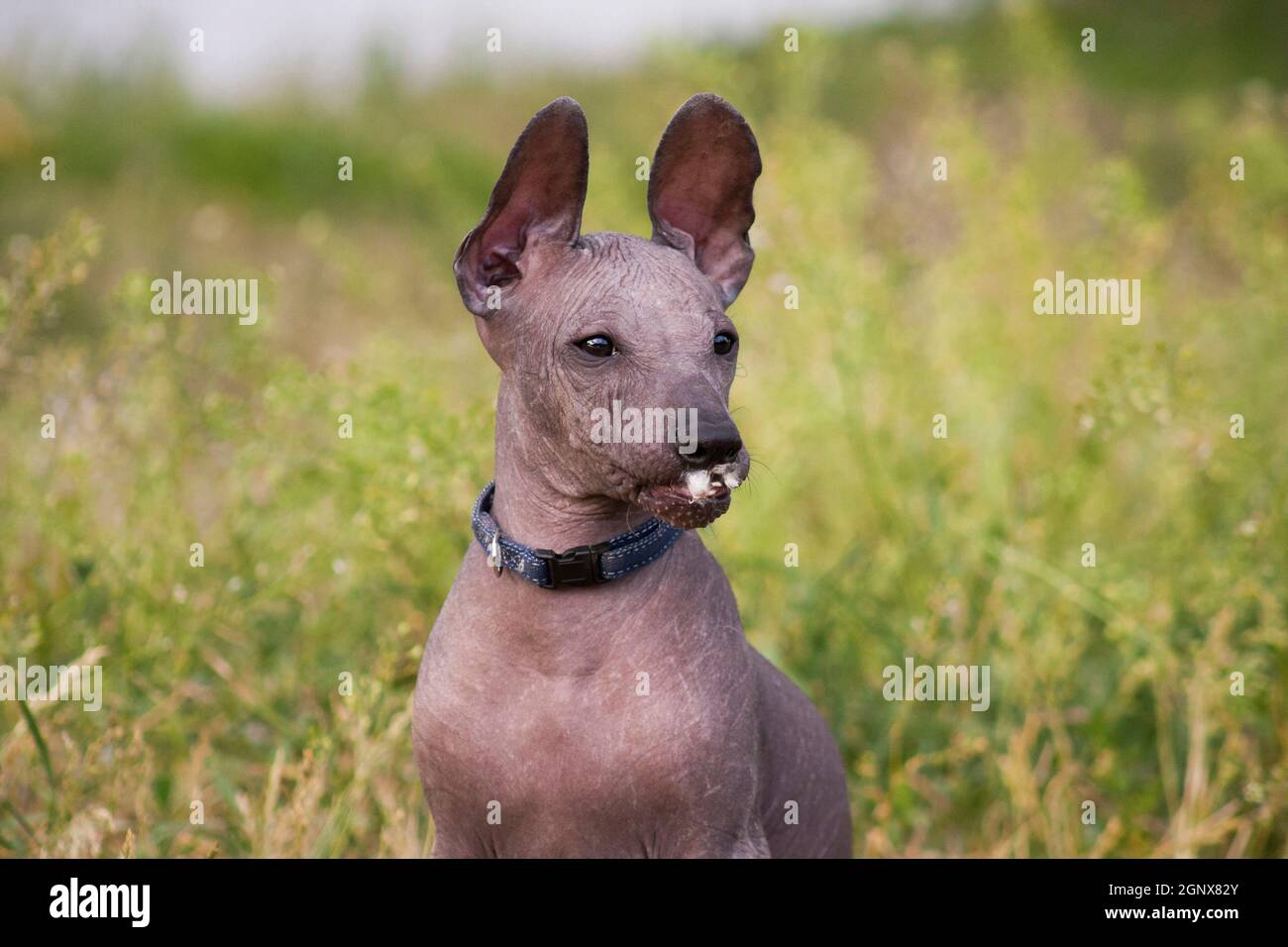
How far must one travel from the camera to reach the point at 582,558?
8.37 ft

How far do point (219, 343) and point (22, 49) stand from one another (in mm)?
5962

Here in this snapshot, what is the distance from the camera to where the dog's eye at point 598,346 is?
95.7 inches

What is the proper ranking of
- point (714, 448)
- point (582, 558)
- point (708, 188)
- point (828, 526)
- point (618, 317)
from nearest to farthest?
point (714, 448)
point (618, 317)
point (582, 558)
point (708, 188)
point (828, 526)

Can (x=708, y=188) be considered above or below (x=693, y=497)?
above

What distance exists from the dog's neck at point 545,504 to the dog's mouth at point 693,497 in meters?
0.21

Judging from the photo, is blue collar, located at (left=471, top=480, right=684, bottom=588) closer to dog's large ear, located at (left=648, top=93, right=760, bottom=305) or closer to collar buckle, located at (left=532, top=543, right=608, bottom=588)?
collar buckle, located at (left=532, top=543, right=608, bottom=588)

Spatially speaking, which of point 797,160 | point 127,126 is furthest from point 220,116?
point 797,160

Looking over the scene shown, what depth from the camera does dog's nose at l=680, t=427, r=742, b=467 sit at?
7.31 ft

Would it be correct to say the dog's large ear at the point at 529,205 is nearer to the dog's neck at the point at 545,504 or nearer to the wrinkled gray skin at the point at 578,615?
the wrinkled gray skin at the point at 578,615

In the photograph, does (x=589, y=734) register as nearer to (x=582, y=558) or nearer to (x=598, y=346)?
(x=582, y=558)

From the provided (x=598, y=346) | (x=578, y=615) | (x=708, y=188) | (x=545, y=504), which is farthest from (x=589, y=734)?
(x=708, y=188)

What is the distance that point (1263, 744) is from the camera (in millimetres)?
4355

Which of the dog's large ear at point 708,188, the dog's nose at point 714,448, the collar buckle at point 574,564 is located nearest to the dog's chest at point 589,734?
the collar buckle at point 574,564

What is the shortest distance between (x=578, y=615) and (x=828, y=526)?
10.2 ft
